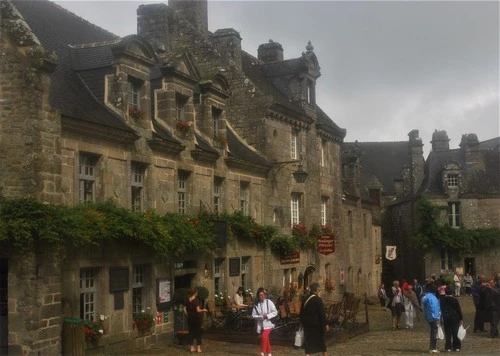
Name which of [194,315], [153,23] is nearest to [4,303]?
[194,315]

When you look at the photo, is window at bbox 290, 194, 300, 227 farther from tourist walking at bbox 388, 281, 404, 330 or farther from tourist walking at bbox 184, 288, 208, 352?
tourist walking at bbox 184, 288, 208, 352

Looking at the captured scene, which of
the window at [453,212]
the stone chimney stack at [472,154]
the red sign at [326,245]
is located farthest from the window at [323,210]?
the stone chimney stack at [472,154]

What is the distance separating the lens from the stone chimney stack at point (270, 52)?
34.1 meters

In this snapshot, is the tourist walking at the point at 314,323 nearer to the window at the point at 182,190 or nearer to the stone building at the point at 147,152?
the stone building at the point at 147,152

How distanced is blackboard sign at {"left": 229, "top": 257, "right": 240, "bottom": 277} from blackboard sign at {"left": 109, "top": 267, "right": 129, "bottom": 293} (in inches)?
238

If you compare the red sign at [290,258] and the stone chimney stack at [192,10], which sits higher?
the stone chimney stack at [192,10]

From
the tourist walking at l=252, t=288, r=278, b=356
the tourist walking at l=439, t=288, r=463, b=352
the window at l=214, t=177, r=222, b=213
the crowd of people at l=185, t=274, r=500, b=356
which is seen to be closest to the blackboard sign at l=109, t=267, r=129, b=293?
the crowd of people at l=185, t=274, r=500, b=356

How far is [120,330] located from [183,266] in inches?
144

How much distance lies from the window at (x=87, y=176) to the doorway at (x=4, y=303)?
2.43 metres

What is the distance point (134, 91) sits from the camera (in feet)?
60.7

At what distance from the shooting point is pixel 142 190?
1822 centimetres

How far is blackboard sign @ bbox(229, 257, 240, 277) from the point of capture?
74.1ft

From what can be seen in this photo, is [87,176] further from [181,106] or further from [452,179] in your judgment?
[452,179]

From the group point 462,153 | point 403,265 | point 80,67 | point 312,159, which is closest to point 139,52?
point 80,67
